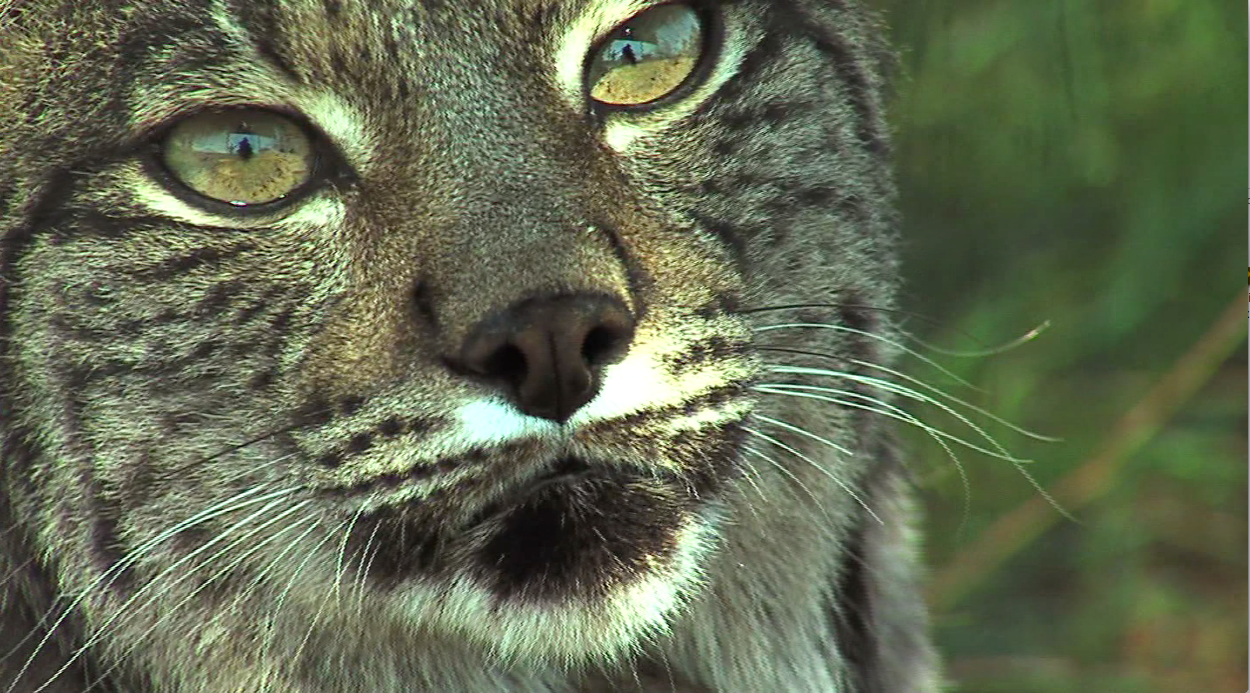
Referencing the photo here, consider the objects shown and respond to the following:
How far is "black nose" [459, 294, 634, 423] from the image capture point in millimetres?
2230

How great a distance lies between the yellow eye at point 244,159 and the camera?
2480mm

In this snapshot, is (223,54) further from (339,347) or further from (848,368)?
(848,368)

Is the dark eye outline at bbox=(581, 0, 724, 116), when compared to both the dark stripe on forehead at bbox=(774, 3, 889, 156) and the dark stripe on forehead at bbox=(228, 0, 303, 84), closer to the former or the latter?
the dark stripe on forehead at bbox=(774, 3, 889, 156)

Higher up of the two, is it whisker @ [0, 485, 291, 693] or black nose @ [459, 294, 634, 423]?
black nose @ [459, 294, 634, 423]

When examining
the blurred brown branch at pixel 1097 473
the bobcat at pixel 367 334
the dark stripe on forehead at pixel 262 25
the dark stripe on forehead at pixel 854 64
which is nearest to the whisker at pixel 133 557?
the bobcat at pixel 367 334

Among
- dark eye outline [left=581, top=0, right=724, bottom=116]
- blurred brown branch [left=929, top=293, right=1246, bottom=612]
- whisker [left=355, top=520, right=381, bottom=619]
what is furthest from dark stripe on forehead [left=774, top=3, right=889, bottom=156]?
blurred brown branch [left=929, top=293, right=1246, bottom=612]

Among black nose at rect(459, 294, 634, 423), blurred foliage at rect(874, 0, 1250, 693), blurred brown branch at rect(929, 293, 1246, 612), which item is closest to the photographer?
black nose at rect(459, 294, 634, 423)

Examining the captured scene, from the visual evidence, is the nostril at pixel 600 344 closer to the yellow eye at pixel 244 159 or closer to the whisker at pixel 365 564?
the whisker at pixel 365 564

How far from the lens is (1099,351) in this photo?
5398 millimetres

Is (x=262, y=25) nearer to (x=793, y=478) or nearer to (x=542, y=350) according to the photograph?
(x=542, y=350)

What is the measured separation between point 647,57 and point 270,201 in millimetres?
620

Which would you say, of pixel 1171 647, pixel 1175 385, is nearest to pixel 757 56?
pixel 1175 385

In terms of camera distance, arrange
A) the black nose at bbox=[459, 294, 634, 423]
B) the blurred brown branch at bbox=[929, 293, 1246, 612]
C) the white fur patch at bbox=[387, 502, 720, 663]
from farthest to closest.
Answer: the blurred brown branch at bbox=[929, 293, 1246, 612] < the white fur patch at bbox=[387, 502, 720, 663] < the black nose at bbox=[459, 294, 634, 423]

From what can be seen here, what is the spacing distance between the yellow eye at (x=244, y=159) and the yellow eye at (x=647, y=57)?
1.45 feet
